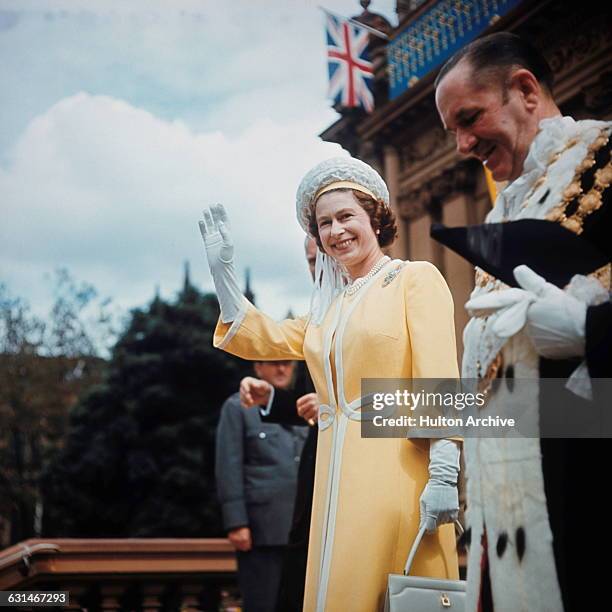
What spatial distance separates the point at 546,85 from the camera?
1517 mm

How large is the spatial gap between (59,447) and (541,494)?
11.6 m

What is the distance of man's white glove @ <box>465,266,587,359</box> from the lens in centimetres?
127

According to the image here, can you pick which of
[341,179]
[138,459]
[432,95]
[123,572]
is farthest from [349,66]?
[138,459]

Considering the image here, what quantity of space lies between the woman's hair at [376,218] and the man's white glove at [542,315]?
66 cm

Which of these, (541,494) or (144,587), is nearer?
(541,494)

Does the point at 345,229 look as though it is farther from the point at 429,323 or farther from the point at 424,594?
the point at 424,594

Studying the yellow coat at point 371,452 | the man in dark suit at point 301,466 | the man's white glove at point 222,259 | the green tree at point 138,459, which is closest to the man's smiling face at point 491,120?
the yellow coat at point 371,452

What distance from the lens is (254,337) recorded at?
1984 mm

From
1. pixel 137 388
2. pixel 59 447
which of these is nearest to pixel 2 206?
pixel 137 388

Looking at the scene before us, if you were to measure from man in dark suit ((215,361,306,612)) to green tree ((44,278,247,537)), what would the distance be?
6342 mm

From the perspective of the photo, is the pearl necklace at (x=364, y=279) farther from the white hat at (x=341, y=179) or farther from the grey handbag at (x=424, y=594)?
the grey handbag at (x=424, y=594)

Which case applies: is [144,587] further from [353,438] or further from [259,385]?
[353,438]


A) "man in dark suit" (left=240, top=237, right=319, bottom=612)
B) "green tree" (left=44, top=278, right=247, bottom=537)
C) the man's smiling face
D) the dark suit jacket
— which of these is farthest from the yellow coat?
"green tree" (left=44, top=278, right=247, bottom=537)

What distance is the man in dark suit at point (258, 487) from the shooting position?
120 inches
